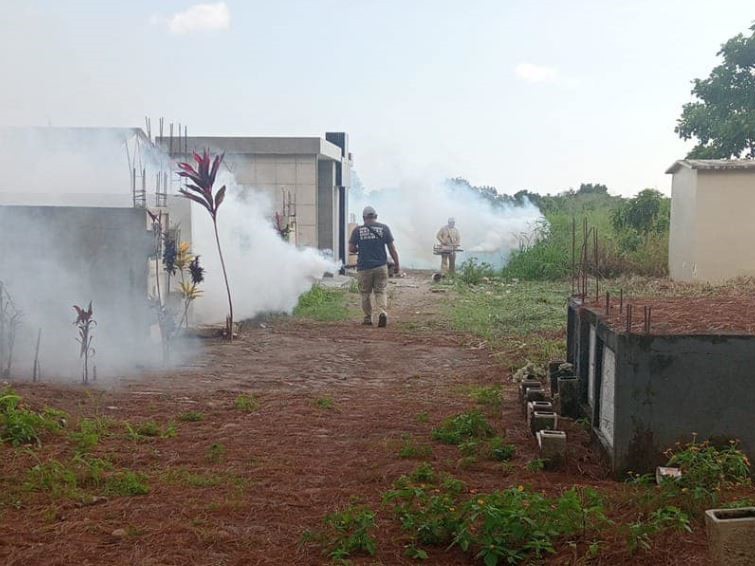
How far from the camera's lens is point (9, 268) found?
9289mm

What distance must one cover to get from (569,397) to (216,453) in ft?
9.14

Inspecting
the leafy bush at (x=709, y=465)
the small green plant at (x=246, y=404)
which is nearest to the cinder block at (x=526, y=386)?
the leafy bush at (x=709, y=465)

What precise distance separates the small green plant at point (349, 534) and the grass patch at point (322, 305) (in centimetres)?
939

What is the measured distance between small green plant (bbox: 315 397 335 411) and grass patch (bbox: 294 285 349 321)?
20.0ft

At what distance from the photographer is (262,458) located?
5.88 meters

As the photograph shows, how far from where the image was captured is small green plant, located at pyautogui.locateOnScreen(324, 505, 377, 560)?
13.5ft

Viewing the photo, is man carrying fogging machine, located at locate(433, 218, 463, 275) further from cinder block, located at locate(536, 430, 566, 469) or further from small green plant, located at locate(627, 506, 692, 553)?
small green plant, located at locate(627, 506, 692, 553)

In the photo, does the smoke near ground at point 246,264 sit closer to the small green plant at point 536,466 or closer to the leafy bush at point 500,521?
the small green plant at point 536,466

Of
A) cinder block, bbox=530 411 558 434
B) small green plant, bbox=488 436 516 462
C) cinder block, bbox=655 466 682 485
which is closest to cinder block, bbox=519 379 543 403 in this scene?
cinder block, bbox=530 411 558 434

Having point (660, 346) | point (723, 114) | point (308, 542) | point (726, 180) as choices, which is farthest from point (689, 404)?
point (723, 114)

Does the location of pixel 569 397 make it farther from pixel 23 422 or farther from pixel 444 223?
pixel 444 223

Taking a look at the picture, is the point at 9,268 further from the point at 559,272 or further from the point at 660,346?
the point at 559,272

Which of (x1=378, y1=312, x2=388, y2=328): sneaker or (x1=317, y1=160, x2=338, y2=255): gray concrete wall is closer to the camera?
(x1=378, y1=312, x2=388, y2=328): sneaker

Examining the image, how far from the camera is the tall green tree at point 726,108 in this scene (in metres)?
22.3
